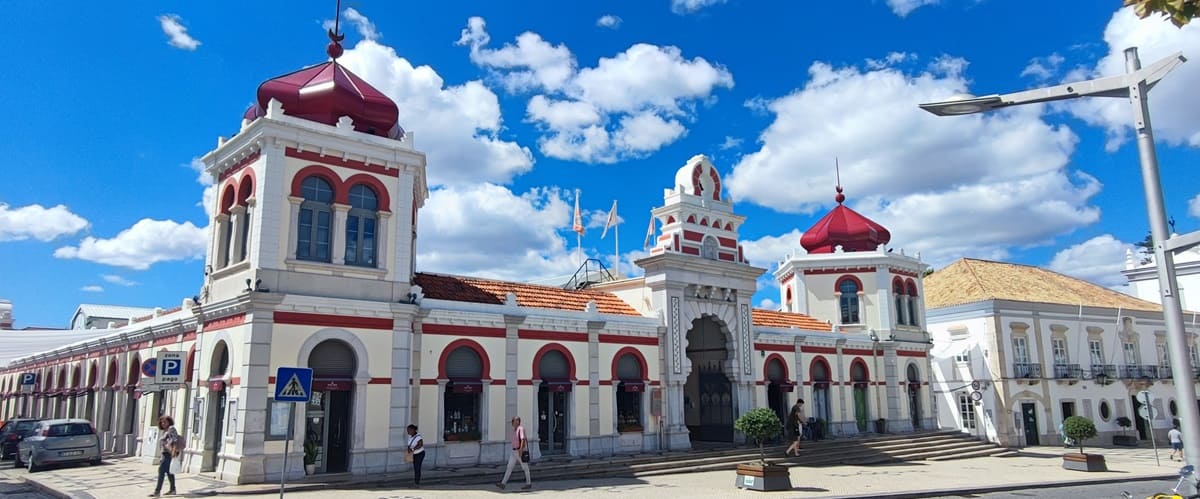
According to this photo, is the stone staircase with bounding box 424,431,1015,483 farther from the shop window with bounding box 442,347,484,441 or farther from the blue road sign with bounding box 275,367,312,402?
the blue road sign with bounding box 275,367,312,402

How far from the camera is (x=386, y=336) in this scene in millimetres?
19531

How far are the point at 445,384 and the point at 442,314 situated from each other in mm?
1894

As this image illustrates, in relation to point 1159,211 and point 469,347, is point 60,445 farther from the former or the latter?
point 1159,211

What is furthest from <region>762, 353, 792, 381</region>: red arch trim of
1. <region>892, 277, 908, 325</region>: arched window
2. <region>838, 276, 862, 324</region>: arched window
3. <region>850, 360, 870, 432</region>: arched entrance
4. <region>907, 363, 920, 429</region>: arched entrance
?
<region>907, 363, 920, 429</region>: arched entrance

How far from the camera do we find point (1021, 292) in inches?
1560

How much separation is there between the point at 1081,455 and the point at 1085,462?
0.93 ft

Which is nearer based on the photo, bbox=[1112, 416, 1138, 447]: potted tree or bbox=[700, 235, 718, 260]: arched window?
bbox=[700, 235, 718, 260]: arched window

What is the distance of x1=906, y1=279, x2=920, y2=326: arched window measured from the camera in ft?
116

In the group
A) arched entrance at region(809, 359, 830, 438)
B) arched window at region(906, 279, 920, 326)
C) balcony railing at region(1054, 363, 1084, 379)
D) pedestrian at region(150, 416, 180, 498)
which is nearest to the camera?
pedestrian at region(150, 416, 180, 498)

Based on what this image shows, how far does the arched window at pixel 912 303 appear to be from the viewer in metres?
35.4

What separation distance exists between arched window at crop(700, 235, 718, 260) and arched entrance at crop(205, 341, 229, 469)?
15448 millimetres

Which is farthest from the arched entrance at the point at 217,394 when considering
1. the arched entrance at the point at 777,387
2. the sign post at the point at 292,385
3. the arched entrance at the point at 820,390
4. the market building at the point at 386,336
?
the arched entrance at the point at 820,390

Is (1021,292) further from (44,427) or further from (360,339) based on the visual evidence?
(44,427)

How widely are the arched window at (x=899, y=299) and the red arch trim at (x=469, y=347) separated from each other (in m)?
20.8
